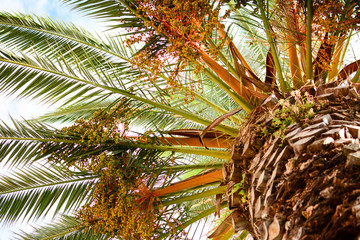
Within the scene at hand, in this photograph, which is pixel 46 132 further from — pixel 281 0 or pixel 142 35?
pixel 281 0

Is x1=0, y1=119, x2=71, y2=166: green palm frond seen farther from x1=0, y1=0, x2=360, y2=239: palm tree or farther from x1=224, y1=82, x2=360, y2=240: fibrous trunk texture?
x1=224, y1=82, x2=360, y2=240: fibrous trunk texture

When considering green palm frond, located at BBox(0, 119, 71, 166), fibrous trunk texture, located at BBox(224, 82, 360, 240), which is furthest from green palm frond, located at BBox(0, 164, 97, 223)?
fibrous trunk texture, located at BBox(224, 82, 360, 240)

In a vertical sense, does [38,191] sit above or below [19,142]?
below

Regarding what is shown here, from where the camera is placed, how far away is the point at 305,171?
5.31 feet

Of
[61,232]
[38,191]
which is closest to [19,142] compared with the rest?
[38,191]

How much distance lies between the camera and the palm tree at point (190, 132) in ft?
5.41

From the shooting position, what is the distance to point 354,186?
1340 millimetres

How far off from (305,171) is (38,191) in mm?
3195

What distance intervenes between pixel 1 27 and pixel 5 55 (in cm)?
82

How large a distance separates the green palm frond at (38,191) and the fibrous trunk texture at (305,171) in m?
2.02

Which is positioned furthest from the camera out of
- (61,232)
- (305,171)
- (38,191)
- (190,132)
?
(61,232)

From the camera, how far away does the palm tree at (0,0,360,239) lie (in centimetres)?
165

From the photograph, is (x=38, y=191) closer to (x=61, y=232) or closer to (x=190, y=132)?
(x=61, y=232)

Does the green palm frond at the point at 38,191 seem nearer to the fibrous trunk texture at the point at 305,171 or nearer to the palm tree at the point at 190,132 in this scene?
the palm tree at the point at 190,132
